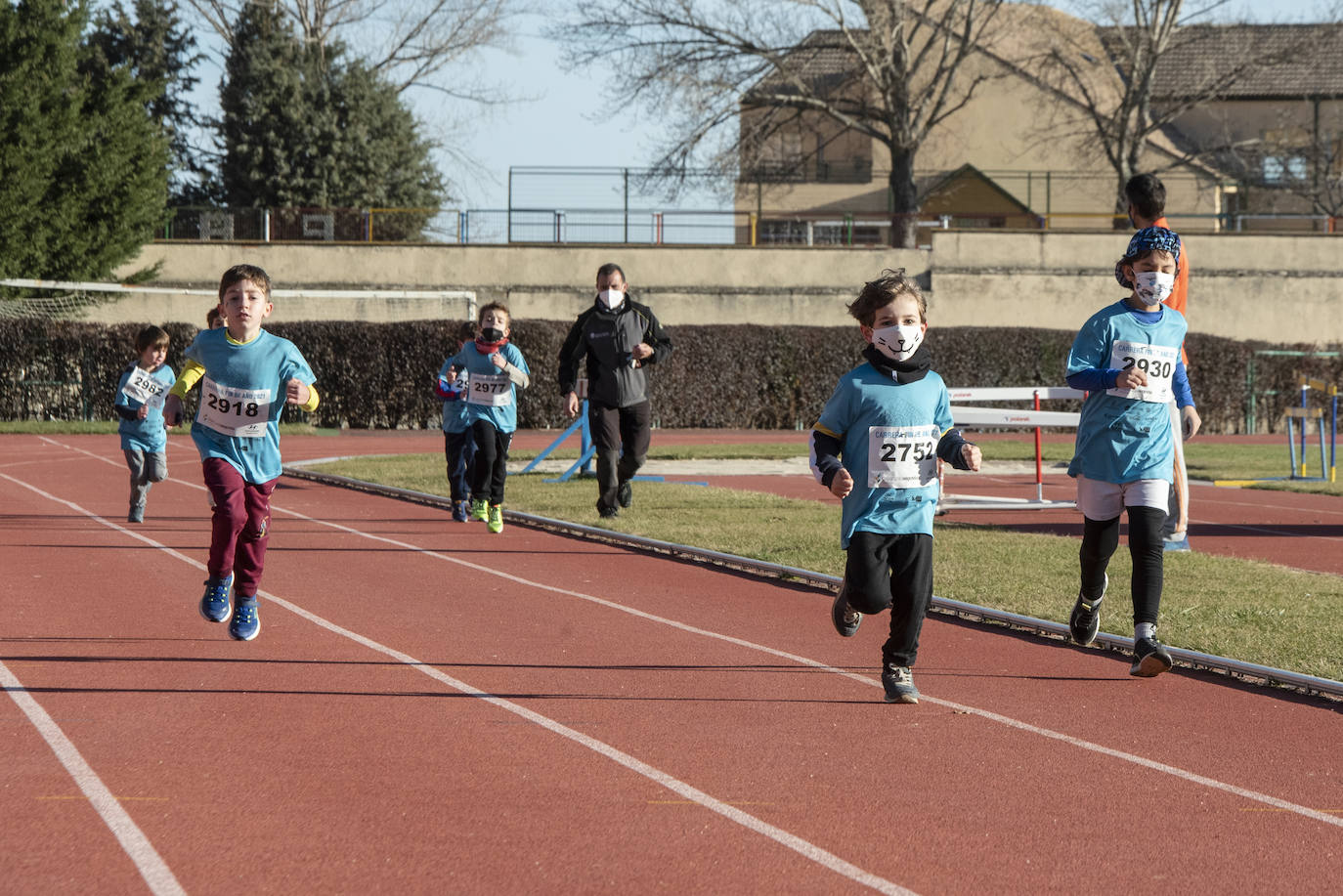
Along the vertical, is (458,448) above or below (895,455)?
below

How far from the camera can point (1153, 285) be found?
714 cm

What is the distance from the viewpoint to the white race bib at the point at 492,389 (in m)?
12.5

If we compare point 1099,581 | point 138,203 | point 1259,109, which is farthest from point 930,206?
point 1099,581

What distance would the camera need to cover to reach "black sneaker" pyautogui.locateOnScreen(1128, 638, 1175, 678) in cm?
669

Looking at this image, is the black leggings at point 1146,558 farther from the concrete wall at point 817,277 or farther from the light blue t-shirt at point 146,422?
the concrete wall at point 817,277

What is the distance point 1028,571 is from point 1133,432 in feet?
10.6

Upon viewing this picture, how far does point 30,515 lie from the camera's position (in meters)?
Result: 13.6

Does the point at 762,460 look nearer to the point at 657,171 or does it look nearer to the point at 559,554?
the point at 559,554

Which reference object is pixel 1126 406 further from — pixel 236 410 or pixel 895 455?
pixel 236 410

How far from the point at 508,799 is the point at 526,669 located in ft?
6.92

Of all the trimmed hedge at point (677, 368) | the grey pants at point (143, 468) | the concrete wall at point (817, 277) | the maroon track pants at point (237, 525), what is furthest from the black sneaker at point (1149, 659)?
the concrete wall at point (817, 277)

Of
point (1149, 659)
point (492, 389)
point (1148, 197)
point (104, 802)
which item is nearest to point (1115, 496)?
point (1149, 659)

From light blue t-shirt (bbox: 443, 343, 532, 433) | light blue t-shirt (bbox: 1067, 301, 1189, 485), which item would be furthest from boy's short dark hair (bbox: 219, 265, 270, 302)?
light blue t-shirt (bbox: 443, 343, 532, 433)

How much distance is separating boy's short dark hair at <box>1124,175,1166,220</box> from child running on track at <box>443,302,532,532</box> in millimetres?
5232
